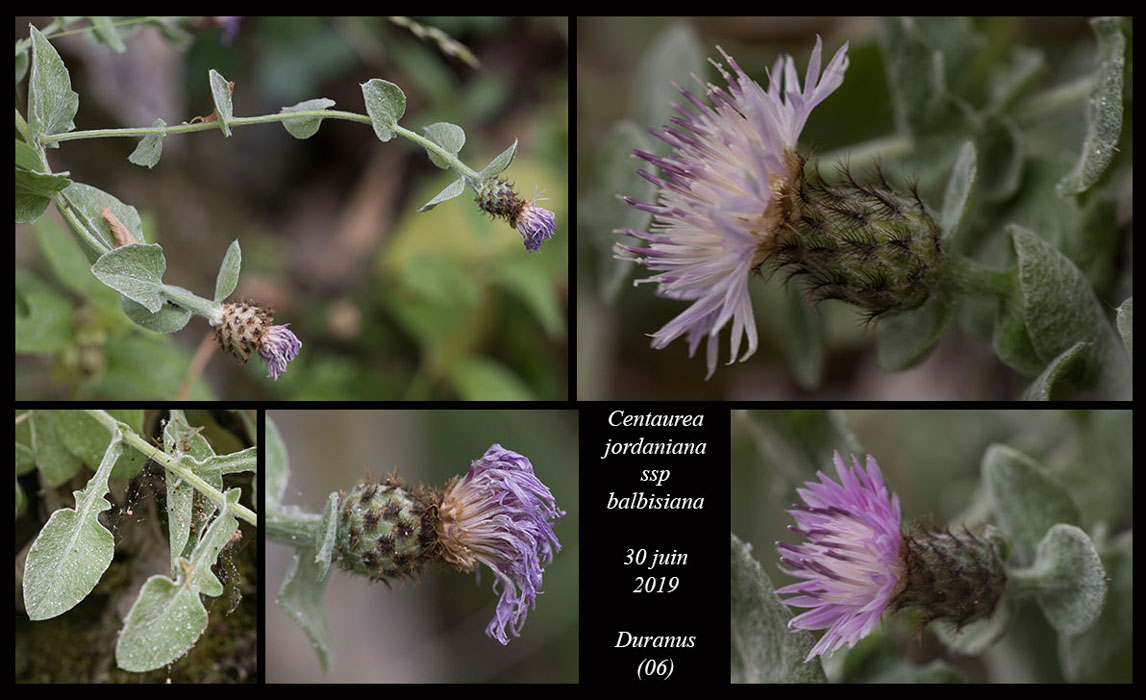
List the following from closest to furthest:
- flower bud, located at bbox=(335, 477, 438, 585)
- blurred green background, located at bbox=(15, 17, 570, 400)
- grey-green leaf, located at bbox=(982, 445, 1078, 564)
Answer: flower bud, located at bbox=(335, 477, 438, 585), grey-green leaf, located at bbox=(982, 445, 1078, 564), blurred green background, located at bbox=(15, 17, 570, 400)

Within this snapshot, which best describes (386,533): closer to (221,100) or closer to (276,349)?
(276,349)

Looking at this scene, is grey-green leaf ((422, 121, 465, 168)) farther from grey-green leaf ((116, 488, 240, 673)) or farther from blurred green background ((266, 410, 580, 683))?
grey-green leaf ((116, 488, 240, 673))

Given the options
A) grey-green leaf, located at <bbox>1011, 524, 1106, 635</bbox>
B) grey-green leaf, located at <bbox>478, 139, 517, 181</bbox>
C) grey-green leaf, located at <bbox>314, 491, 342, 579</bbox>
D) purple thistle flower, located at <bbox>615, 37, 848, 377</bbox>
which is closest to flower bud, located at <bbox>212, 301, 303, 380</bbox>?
grey-green leaf, located at <bbox>314, 491, 342, 579</bbox>

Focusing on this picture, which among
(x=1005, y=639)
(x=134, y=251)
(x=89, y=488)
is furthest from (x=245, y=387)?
(x=1005, y=639)

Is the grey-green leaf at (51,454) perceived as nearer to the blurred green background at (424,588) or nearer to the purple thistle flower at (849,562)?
the blurred green background at (424,588)

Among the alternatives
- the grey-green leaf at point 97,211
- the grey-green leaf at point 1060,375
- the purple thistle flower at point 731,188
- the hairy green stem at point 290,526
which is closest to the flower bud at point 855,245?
the purple thistle flower at point 731,188

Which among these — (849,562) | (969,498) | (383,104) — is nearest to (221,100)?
(383,104)
